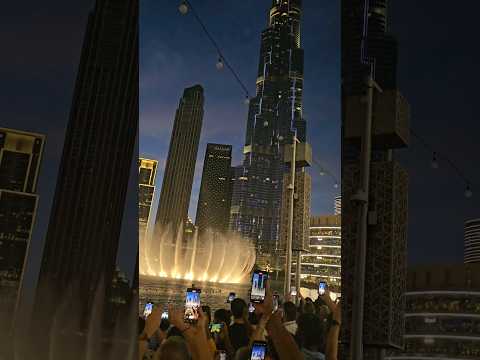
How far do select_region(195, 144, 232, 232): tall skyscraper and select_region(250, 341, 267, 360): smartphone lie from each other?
4.22ft

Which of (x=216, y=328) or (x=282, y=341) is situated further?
(x=216, y=328)

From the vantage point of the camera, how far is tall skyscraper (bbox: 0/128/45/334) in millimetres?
2586

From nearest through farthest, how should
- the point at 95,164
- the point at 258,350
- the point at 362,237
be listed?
the point at 258,350, the point at 362,237, the point at 95,164

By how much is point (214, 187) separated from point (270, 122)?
2.02ft

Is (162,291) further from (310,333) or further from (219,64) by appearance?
(219,64)

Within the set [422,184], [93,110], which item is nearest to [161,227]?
[93,110]

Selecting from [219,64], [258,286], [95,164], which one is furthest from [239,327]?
[219,64]

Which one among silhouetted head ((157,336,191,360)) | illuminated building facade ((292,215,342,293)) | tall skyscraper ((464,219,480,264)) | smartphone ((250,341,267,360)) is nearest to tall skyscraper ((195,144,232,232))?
illuminated building facade ((292,215,342,293))

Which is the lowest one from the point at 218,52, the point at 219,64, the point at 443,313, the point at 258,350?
the point at 443,313

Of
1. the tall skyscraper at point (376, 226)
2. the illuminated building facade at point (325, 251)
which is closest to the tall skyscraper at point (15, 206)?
the tall skyscraper at point (376, 226)

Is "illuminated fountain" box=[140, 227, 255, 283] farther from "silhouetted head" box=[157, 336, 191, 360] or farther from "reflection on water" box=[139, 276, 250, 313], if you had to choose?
"silhouetted head" box=[157, 336, 191, 360]

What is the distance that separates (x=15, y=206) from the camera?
2.63 metres

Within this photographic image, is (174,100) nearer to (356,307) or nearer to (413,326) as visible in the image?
(356,307)

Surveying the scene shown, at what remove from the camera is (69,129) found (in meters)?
2.90
